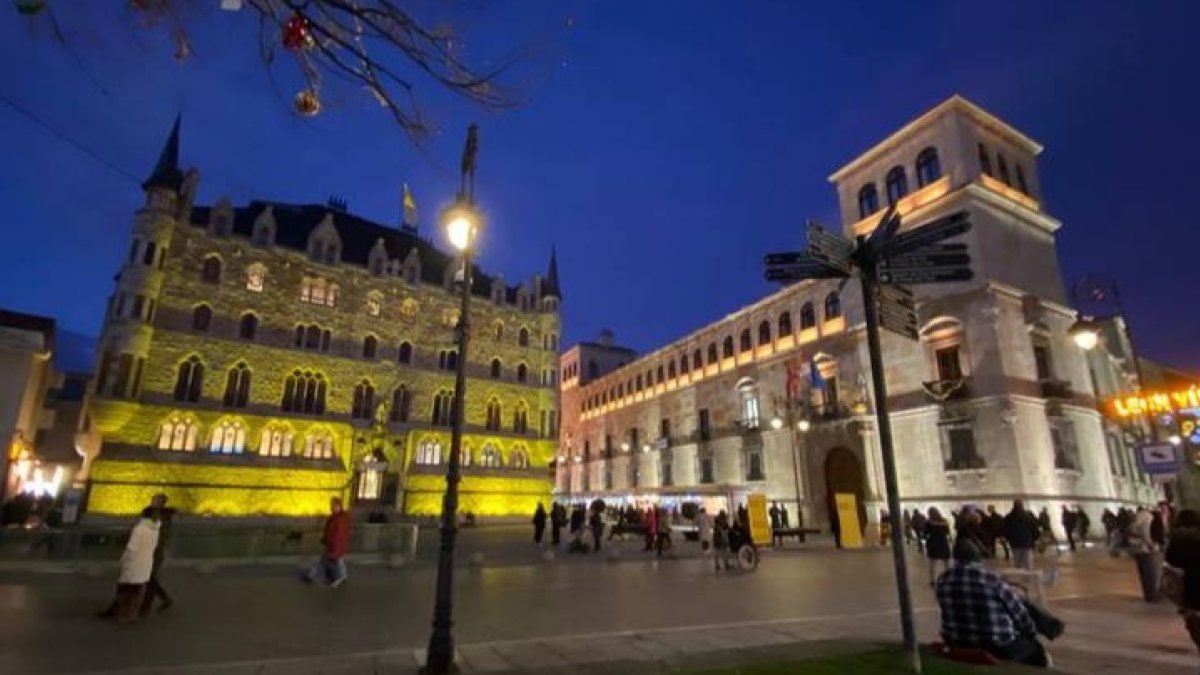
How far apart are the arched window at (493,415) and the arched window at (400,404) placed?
5.51 m

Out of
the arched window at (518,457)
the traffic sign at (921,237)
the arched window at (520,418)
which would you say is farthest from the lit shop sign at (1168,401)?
the arched window at (520,418)

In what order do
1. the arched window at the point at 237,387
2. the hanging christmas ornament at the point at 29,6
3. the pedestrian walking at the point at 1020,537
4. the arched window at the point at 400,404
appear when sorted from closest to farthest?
1. the hanging christmas ornament at the point at 29,6
2. the pedestrian walking at the point at 1020,537
3. the arched window at the point at 237,387
4. the arched window at the point at 400,404

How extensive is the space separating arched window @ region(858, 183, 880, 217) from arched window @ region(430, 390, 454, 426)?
91.8ft

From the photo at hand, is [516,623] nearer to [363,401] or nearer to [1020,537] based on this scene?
[1020,537]

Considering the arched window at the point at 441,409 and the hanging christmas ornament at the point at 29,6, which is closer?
the hanging christmas ornament at the point at 29,6

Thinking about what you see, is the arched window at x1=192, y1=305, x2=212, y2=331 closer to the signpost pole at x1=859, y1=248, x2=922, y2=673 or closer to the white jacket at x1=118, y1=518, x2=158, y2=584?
the white jacket at x1=118, y1=518, x2=158, y2=584

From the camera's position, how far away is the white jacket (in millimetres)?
8383

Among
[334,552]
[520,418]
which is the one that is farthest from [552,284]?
[334,552]

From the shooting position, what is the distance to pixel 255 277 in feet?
112

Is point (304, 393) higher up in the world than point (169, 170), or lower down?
lower down

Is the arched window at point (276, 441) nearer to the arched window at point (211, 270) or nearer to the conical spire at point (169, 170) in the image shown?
the arched window at point (211, 270)

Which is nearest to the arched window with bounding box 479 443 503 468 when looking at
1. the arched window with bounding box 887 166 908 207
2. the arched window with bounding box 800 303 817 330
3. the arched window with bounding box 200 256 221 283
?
the arched window with bounding box 200 256 221 283

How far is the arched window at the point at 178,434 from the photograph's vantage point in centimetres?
2991

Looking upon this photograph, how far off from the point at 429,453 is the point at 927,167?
3353 centimetres
